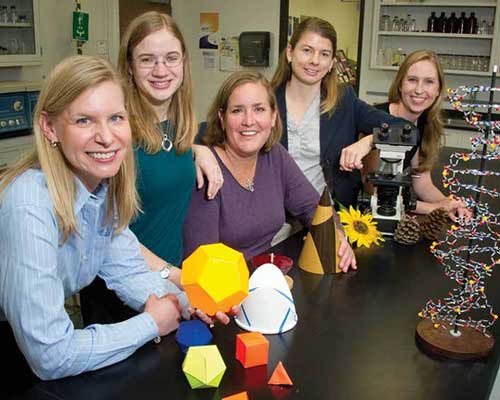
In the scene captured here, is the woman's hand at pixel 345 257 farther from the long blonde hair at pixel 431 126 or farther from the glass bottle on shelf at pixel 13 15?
the glass bottle on shelf at pixel 13 15

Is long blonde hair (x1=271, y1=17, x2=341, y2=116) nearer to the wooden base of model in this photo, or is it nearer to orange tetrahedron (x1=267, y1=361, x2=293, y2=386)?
the wooden base of model

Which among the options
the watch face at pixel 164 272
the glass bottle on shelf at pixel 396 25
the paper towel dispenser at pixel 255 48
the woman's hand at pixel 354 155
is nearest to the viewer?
the watch face at pixel 164 272

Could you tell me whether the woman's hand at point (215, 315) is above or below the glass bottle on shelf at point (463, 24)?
below

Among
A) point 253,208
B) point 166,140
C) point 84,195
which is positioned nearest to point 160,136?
point 166,140

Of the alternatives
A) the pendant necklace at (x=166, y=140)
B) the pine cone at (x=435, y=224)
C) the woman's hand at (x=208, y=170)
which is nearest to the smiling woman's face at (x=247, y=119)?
the woman's hand at (x=208, y=170)

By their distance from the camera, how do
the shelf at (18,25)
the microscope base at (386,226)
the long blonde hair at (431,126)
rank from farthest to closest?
the shelf at (18,25) → the long blonde hair at (431,126) → the microscope base at (386,226)

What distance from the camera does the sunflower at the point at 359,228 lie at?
1.88 meters

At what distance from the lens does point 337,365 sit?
115 centimetres

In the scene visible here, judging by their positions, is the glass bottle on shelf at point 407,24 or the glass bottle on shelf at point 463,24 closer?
the glass bottle on shelf at point 463,24

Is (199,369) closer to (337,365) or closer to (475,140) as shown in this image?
(337,365)

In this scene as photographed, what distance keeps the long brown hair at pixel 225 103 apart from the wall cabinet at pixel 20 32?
8.11 feet

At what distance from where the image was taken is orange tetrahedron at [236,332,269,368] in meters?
1.11

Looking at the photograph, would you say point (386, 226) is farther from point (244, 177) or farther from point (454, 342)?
point (454, 342)

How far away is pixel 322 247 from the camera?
1.65m
